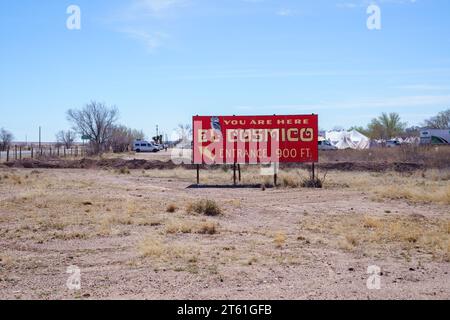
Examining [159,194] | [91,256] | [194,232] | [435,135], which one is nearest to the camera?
[91,256]

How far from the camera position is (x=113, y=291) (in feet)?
25.7

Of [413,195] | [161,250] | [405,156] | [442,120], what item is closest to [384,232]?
[161,250]

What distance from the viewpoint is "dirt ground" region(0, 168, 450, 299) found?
8000 millimetres

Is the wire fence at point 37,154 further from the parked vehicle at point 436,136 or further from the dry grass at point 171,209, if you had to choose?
the parked vehicle at point 436,136

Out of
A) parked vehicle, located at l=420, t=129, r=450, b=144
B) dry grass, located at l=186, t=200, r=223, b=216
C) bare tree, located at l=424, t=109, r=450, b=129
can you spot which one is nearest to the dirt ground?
dry grass, located at l=186, t=200, r=223, b=216

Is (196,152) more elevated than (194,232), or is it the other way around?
(196,152)

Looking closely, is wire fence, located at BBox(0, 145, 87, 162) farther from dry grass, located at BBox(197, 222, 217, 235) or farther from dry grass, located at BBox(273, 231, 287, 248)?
dry grass, located at BBox(273, 231, 287, 248)

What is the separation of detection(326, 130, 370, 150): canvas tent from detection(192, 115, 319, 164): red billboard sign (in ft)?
216

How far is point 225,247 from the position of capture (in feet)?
36.5

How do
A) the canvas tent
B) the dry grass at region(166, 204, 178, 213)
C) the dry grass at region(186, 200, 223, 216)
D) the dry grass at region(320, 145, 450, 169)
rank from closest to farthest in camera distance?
the dry grass at region(186, 200, 223, 216)
the dry grass at region(166, 204, 178, 213)
the dry grass at region(320, 145, 450, 169)
the canvas tent

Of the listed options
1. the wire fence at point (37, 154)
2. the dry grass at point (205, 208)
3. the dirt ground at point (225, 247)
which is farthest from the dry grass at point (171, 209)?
the wire fence at point (37, 154)
